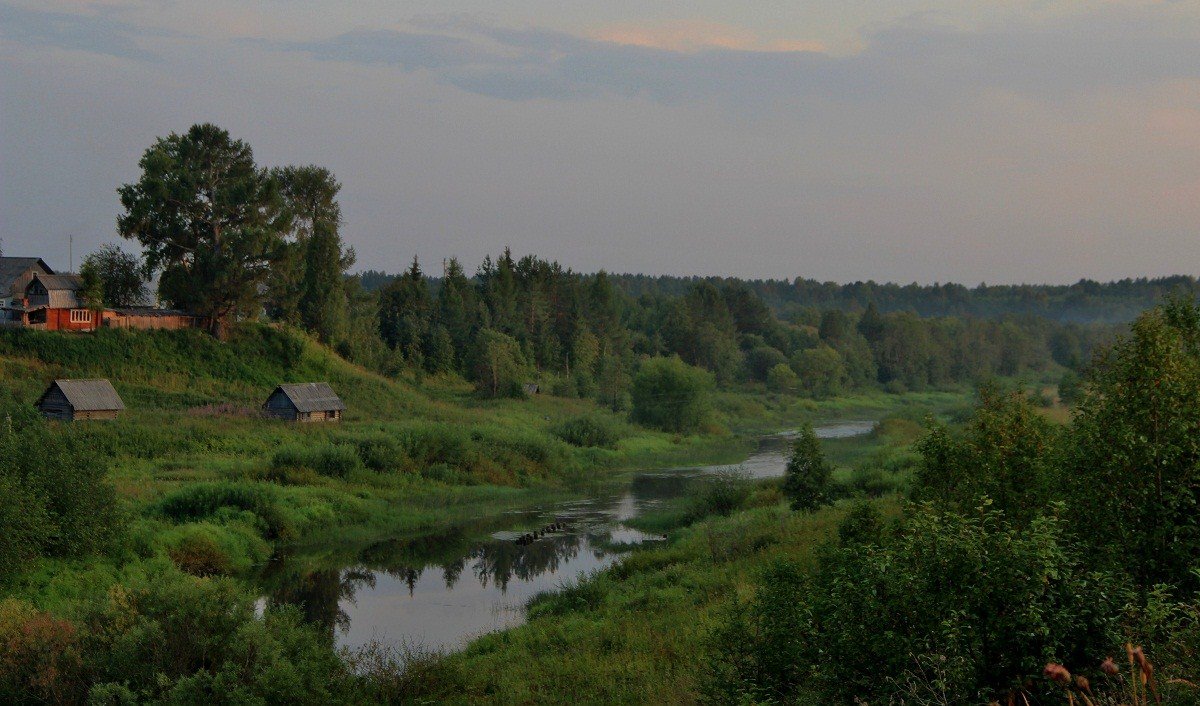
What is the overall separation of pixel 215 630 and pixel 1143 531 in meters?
15.2

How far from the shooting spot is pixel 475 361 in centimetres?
8225

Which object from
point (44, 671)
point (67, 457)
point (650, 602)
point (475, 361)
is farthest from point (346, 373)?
point (44, 671)

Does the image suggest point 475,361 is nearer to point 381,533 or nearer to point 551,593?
point 381,533

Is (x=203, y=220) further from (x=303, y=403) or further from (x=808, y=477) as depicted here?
(x=808, y=477)

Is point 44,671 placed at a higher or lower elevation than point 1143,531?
→ lower

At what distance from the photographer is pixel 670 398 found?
266ft

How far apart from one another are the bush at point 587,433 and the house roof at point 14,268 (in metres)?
33.6

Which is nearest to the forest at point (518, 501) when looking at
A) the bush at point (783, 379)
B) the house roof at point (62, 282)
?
the house roof at point (62, 282)

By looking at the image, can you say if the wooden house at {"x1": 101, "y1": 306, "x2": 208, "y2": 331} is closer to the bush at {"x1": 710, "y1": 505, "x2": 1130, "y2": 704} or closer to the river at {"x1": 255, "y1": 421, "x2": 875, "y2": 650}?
the river at {"x1": 255, "y1": 421, "x2": 875, "y2": 650}

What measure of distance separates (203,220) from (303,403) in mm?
15359

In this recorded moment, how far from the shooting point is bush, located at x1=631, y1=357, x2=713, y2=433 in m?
80.7

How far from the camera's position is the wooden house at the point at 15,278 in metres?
58.0

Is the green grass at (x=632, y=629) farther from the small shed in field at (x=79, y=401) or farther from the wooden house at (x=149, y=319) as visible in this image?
the wooden house at (x=149, y=319)

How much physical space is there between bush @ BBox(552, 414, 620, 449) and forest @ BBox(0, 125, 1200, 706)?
258 mm
